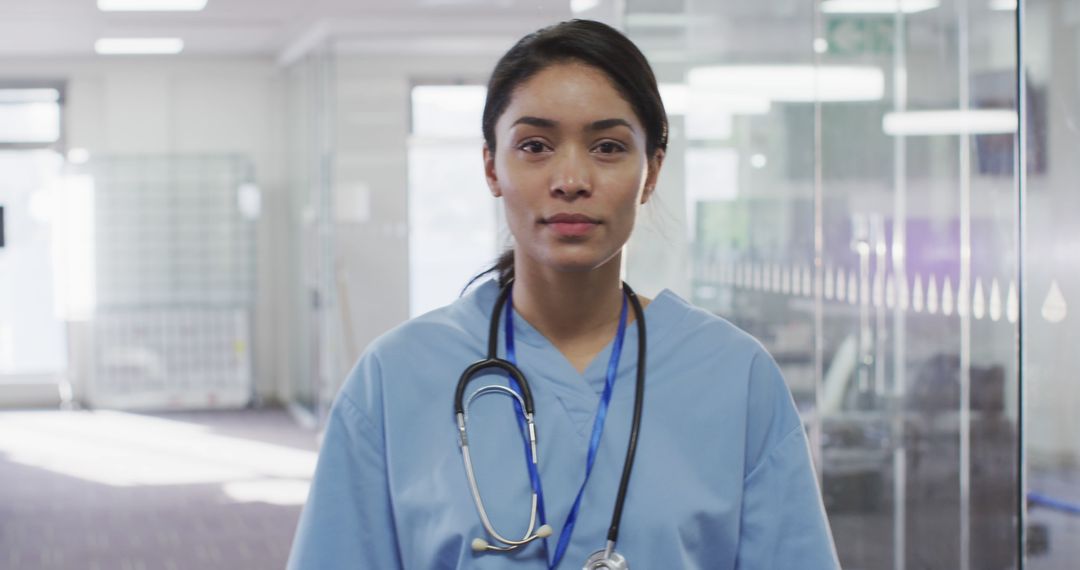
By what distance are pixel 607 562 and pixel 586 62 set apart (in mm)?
447

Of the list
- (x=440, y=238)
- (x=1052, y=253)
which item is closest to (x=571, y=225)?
(x=1052, y=253)

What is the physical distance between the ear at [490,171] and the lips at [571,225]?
0.10 meters

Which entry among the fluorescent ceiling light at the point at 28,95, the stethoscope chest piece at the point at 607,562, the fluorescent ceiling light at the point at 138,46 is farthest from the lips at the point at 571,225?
the fluorescent ceiling light at the point at 28,95

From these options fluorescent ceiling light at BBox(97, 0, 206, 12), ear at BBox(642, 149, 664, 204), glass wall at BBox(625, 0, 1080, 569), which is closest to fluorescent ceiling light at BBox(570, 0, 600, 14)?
glass wall at BBox(625, 0, 1080, 569)

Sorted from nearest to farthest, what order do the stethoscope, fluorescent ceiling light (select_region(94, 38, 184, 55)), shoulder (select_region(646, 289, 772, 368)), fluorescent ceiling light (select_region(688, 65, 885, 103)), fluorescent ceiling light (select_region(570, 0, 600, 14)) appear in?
1. the stethoscope
2. shoulder (select_region(646, 289, 772, 368))
3. fluorescent ceiling light (select_region(570, 0, 600, 14))
4. fluorescent ceiling light (select_region(688, 65, 885, 103))
5. fluorescent ceiling light (select_region(94, 38, 184, 55))

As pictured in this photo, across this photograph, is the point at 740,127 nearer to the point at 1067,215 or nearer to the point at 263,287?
the point at 1067,215

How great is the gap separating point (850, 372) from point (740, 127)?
2.78ft

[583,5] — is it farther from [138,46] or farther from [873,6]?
[138,46]

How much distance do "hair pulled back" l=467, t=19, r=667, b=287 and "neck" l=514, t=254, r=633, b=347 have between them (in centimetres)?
13

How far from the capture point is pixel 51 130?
939 cm

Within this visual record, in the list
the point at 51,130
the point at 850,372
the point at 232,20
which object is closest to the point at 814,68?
the point at 850,372

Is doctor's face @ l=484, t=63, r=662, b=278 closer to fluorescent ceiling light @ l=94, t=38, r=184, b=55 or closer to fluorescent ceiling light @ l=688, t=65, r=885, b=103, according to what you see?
fluorescent ceiling light @ l=688, t=65, r=885, b=103

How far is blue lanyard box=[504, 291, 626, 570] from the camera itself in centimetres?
110

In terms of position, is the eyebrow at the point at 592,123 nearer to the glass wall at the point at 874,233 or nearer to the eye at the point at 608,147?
the eye at the point at 608,147
